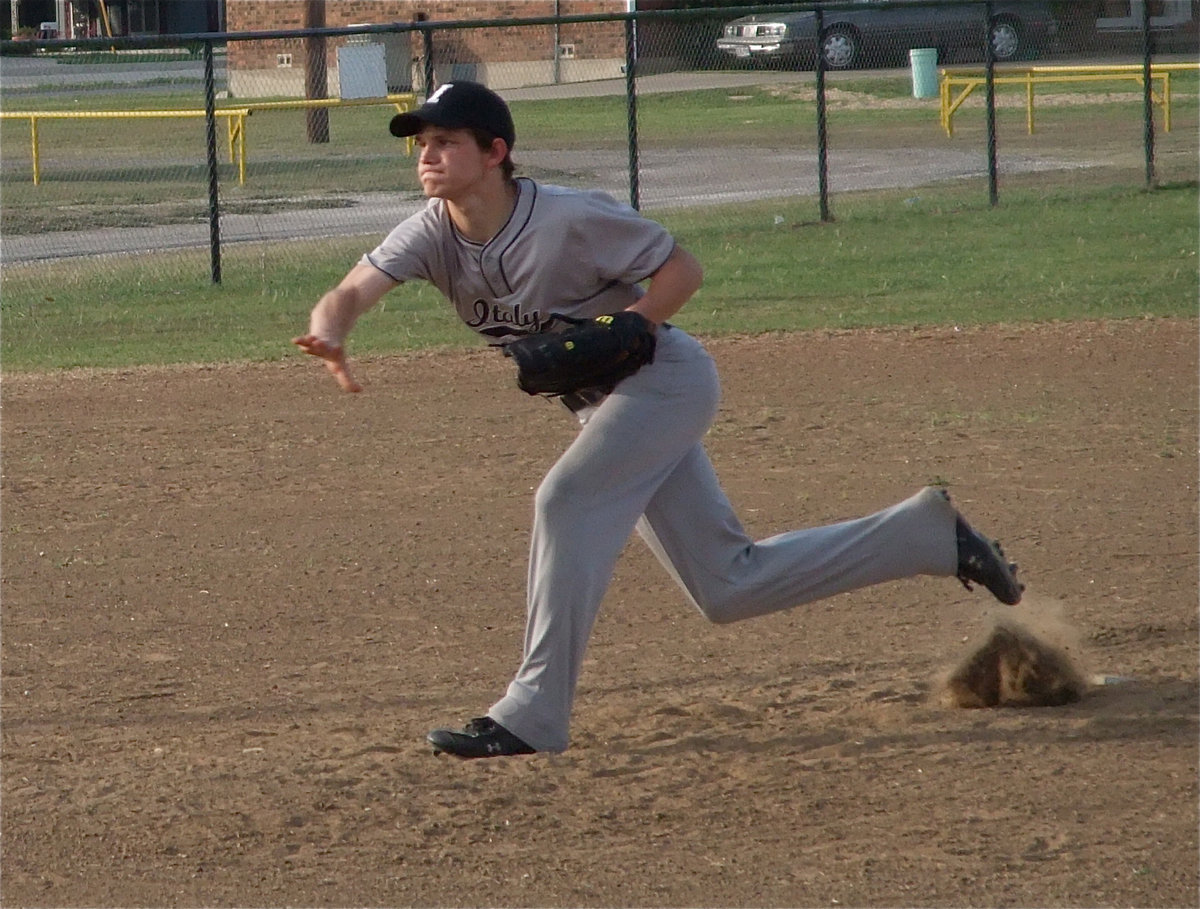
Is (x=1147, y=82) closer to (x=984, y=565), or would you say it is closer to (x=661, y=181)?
(x=661, y=181)

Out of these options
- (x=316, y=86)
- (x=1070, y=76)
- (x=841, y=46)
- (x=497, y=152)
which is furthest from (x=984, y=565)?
(x=841, y=46)

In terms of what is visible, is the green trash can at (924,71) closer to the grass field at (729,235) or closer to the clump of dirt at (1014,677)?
the grass field at (729,235)

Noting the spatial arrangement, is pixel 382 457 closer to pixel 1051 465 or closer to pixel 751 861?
pixel 1051 465

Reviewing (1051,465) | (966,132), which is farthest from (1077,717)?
(966,132)

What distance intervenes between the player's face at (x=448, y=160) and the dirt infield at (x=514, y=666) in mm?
1598

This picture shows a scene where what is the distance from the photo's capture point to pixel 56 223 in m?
18.8

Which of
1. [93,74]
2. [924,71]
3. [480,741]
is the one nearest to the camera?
[480,741]

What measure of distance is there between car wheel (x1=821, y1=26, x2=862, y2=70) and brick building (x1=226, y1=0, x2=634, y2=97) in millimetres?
3396

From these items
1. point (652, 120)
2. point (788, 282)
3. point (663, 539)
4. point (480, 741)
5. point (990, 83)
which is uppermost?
point (652, 120)

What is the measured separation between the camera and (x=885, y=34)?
1050 inches

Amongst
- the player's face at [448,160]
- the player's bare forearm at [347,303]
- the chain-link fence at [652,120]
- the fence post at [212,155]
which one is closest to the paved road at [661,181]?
the chain-link fence at [652,120]

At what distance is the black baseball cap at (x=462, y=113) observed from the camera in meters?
4.20

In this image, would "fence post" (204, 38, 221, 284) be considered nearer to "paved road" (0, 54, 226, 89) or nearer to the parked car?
the parked car

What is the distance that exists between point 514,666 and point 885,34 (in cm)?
2302
